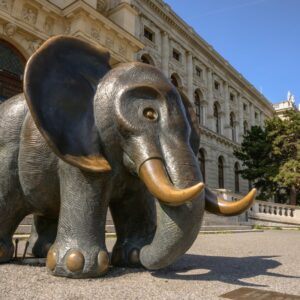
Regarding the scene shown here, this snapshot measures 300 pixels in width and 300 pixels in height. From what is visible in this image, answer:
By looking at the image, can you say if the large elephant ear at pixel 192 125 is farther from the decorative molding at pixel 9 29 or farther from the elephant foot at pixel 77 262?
the decorative molding at pixel 9 29

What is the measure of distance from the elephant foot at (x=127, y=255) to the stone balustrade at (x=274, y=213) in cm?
1400

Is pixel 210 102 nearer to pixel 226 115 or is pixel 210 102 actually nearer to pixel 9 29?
pixel 226 115

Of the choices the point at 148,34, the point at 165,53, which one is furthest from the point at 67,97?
the point at 165,53

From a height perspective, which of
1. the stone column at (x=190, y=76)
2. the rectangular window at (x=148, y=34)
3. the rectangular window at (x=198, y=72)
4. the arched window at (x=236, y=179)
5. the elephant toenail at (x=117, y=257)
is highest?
the rectangular window at (x=148, y=34)

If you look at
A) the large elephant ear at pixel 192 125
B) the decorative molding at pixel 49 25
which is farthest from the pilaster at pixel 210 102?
the large elephant ear at pixel 192 125

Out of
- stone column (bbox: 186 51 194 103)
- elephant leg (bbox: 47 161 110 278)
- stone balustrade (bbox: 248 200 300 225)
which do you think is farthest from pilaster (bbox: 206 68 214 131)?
elephant leg (bbox: 47 161 110 278)

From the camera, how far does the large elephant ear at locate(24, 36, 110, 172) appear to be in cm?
226

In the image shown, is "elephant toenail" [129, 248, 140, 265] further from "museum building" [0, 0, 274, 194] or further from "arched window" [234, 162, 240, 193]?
"arched window" [234, 162, 240, 193]

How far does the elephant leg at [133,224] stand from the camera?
2.68 meters

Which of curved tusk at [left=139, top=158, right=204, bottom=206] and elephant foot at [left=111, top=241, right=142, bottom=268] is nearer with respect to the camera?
curved tusk at [left=139, top=158, right=204, bottom=206]

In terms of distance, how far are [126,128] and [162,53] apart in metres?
20.2

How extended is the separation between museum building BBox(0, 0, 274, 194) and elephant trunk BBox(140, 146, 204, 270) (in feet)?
30.3

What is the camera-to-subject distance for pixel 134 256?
265 centimetres

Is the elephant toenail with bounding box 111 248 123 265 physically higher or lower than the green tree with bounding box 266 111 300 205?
lower
